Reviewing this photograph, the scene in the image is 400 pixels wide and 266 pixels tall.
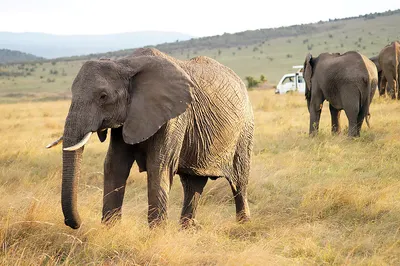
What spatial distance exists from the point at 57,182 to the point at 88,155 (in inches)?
102

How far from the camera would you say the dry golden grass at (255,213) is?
4781 mm

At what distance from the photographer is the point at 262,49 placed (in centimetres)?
6881

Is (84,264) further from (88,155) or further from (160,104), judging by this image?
(88,155)

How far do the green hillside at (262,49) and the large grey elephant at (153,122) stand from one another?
31.0 meters

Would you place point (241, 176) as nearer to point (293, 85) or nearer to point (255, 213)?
point (255, 213)

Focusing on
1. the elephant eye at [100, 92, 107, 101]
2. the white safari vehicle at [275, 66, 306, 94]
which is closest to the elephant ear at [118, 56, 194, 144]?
the elephant eye at [100, 92, 107, 101]

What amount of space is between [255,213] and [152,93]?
→ 104 inches

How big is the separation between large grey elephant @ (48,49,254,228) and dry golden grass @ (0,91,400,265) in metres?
0.35

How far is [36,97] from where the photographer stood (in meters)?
36.4

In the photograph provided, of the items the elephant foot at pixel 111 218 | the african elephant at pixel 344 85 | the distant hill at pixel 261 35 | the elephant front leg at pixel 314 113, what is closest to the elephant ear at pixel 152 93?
the elephant foot at pixel 111 218

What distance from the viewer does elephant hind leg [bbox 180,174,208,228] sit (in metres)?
6.34

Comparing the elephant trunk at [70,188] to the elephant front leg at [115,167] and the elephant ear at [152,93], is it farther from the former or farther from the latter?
the elephant front leg at [115,167]

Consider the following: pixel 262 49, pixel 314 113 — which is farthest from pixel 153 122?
pixel 262 49

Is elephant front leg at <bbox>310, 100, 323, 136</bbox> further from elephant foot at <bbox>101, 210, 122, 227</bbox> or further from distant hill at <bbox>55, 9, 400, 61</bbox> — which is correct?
distant hill at <bbox>55, 9, 400, 61</bbox>
